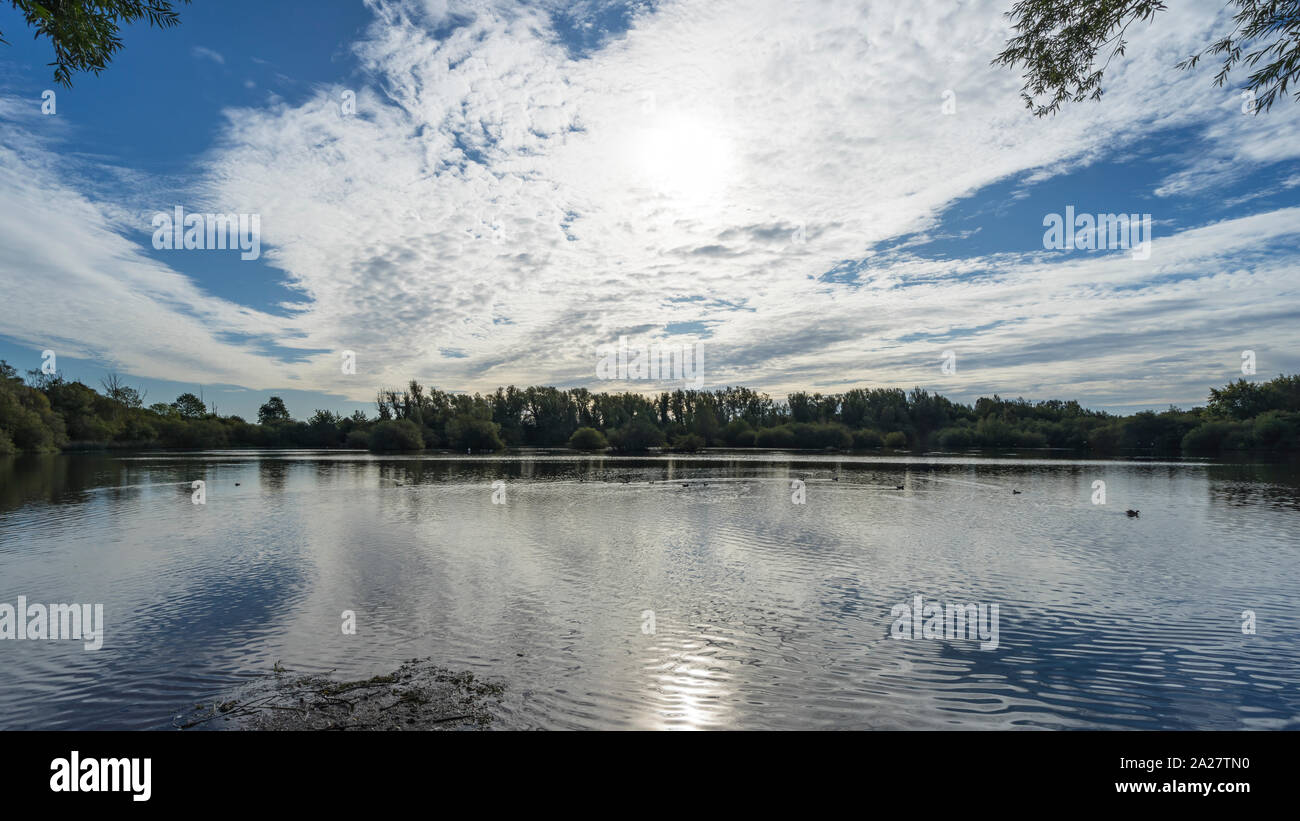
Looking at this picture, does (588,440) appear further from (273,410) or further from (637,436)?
(273,410)

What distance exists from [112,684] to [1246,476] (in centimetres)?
7234

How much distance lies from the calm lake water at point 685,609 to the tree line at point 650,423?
318 ft

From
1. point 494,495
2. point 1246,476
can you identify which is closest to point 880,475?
point 1246,476

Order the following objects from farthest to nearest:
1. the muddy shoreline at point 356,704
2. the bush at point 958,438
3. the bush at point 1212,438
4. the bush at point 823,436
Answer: the bush at point 823,436, the bush at point 958,438, the bush at point 1212,438, the muddy shoreline at point 356,704

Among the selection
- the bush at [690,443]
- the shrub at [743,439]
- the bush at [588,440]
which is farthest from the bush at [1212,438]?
the bush at [588,440]

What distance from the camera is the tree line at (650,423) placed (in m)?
99.9

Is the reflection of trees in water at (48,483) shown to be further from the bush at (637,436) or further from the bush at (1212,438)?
the bush at (1212,438)

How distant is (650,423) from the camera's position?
13838cm

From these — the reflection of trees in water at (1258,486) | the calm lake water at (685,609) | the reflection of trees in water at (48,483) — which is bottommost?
the reflection of trees in water at (1258,486)

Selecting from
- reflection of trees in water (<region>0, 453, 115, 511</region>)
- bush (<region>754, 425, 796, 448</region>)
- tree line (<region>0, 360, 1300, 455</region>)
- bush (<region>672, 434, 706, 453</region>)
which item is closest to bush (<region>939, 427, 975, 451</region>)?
tree line (<region>0, 360, 1300, 455</region>)
